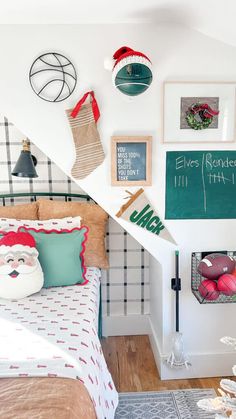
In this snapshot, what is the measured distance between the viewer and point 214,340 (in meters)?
2.42

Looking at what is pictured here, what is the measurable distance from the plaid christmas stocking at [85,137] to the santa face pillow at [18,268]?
1.66 ft

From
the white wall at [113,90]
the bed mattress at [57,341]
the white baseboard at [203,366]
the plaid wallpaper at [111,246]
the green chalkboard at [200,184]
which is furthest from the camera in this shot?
the plaid wallpaper at [111,246]

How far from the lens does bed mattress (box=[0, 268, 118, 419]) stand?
1442mm

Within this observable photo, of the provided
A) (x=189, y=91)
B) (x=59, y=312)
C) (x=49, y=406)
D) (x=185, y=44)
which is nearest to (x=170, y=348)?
(x=59, y=312)

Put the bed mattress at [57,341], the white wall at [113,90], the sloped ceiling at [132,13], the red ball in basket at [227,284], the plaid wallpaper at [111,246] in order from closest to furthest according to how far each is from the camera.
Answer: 1. the bed mattress at [57,341]
2. the sloped ceiling at [132,13]
3. the red ball in basket at [227,284]
4. the white wall at [113,90]
5. the plaid wallpaper at [111,246]

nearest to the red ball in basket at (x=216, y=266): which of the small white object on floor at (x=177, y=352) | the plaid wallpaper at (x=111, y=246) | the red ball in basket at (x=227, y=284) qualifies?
the red ball in basket at (x=227, y=284)

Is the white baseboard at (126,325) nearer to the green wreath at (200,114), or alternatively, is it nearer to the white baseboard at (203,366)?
the white baseboard at (203,366)

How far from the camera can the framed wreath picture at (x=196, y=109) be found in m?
2.17

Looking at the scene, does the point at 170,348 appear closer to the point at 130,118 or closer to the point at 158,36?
the point at 130,118

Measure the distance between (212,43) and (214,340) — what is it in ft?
5.92

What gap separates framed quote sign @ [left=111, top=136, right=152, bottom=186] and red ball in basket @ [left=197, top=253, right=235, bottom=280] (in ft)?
1.88

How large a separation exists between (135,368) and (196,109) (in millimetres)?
1699

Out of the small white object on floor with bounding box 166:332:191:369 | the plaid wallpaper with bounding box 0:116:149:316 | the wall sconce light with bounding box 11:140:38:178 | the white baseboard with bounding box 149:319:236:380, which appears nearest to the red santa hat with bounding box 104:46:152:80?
the wall sconce light with bounding box 11:140:38:178

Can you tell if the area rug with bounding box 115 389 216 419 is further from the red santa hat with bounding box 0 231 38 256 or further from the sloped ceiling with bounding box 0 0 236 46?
the sloped ceiling with bounding box 0 0 236 46
